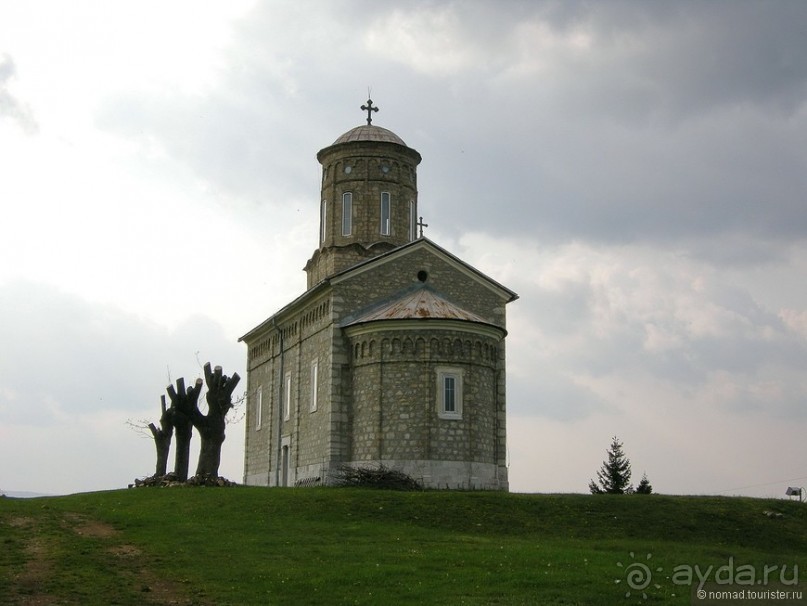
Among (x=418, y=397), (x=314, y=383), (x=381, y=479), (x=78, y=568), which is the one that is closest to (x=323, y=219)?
(x=314, y=383)

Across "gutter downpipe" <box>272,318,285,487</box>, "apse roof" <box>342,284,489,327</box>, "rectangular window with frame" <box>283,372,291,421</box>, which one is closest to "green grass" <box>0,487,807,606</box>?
"apse roof" <box>342,284,489,327</box>

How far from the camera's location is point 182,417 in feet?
120

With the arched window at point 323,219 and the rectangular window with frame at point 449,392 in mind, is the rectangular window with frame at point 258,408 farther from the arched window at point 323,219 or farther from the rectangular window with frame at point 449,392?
the rectangular window with frame at point 449,392

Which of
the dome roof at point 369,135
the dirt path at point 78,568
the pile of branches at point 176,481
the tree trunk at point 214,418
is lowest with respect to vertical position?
the dirt path at point 78,568

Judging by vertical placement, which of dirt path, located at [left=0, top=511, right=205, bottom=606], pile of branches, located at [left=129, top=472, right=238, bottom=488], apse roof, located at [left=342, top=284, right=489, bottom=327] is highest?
apse roof, located at [left=342, top=284, right=489, bottom=327]

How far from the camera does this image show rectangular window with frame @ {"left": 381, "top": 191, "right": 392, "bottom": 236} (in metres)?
42.3

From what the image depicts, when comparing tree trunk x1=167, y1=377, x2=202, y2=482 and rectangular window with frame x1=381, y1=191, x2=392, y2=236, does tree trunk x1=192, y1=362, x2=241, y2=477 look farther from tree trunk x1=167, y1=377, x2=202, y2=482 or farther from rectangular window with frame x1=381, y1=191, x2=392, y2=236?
rectangular window with frame x1=381, y1=191, x2=392, y2=236

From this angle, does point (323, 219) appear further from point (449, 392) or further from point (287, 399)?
point (449, 392)

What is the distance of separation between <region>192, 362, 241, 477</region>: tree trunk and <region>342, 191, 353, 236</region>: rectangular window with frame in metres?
9.13

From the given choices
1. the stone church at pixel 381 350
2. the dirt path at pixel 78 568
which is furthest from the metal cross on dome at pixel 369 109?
the dirt path at pixel 78 568

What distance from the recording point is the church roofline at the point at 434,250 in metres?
37.3

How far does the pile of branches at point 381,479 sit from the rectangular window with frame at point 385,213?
11629 mm

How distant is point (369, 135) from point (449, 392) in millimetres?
13524

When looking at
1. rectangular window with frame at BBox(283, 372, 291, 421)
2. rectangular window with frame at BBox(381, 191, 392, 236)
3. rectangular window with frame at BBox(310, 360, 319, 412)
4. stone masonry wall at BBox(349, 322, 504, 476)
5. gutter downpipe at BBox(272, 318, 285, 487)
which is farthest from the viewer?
rectangular window with frame at BBox(381, 191, 392, 236)
